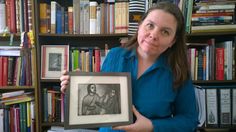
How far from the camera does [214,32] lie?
1.79 meters

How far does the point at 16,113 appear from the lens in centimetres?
189

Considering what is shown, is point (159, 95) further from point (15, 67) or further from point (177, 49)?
point (15, 67)

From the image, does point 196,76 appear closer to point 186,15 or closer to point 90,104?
point 186,15

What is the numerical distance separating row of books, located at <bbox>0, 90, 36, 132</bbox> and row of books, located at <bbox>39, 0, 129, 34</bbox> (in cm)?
61

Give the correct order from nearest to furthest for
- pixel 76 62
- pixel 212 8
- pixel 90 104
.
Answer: pixel 90 104 → pixel 212 8 → pixel 76 62

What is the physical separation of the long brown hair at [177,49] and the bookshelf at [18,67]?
113cm

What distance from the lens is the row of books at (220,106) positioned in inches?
70.1

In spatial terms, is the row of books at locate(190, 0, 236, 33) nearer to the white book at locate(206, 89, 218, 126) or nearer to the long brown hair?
the white book at locate(206, 89, 218, 126)

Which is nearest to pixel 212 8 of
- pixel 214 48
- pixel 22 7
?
pixel 214 48

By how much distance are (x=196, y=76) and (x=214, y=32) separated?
37 centimetres

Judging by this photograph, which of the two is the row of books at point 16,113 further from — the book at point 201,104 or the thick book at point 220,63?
the thick book at point 220,63

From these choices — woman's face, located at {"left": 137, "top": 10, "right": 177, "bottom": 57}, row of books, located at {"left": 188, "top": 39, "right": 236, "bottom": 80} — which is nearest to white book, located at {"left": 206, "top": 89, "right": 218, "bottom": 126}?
row of books, located at {"left": 188, "top": 39, "right": 236, "bottom": 80}

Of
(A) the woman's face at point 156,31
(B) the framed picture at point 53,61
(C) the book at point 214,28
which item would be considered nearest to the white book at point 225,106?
(C) the book at point 214,28

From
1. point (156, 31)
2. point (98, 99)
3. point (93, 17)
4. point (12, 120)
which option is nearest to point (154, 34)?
point (156, 31)
